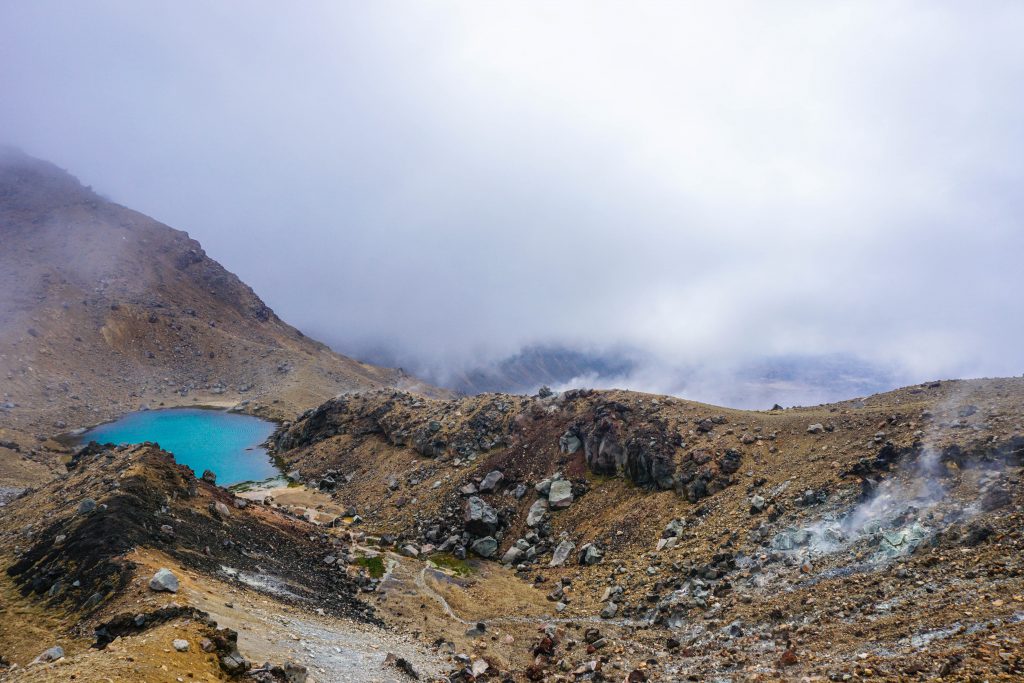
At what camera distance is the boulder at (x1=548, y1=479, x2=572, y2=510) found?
4994 centimetres

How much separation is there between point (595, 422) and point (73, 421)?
108298mm

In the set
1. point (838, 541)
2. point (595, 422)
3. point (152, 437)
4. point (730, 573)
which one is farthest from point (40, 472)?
point (838, 541)

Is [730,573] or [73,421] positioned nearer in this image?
[730,573]

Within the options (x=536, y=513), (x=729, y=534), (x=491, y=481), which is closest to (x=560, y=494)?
(x=536, y=513)

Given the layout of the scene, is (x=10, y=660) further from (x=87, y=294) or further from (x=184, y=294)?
(x=184, y=294)

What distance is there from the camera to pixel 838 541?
2997cm

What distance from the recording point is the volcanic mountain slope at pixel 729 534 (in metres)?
21.1

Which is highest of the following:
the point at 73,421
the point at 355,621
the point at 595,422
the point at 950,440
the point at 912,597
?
the point at 950,440

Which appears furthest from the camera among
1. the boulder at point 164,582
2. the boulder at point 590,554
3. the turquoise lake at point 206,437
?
the turquoise lake at point 206,437

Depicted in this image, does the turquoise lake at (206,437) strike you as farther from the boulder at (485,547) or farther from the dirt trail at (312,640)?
the dirt trail at (312,640)

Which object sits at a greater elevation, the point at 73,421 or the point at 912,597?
the point at 912,597

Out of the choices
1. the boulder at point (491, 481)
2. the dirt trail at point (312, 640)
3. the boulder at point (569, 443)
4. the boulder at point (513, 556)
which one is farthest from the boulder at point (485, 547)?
the dirt trail at point (312, 640)

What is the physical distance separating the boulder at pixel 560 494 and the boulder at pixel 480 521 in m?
5.65

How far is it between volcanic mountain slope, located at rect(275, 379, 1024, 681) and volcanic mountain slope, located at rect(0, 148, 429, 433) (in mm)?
87498
